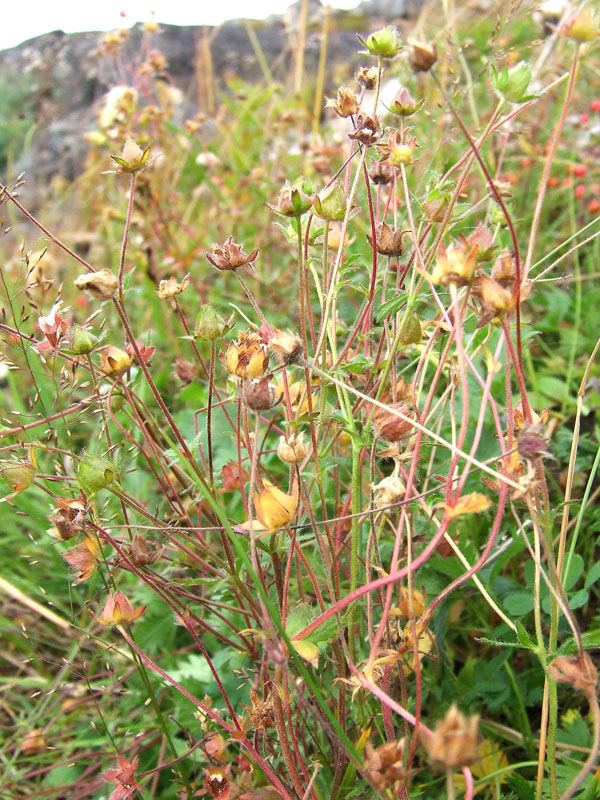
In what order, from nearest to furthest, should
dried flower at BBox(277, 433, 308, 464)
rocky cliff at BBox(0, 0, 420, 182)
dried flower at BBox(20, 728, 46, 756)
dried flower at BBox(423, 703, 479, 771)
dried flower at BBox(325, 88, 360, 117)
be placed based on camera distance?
dried flower at BBox(423, 703, 479, 771)
dried flower at BBox(277, 433, 308, 464)
dried flower at BBox(325, 88, 360, 117)
dried flower at BBox(20, 728, 46, 756)
rocky cliff at BBox(0, 0, 420, 182)

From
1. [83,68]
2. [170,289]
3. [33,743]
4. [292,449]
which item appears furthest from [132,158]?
[83,68]

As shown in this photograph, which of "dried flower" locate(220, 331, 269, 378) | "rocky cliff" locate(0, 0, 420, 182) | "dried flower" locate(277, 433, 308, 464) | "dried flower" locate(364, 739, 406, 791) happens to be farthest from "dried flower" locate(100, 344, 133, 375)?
"rocky cliff" locate(0, 0, 420, 182)

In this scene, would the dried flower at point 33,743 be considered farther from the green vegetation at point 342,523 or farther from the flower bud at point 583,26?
the flower bud at point 583,26

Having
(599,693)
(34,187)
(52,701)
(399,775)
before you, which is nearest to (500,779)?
(599,693)

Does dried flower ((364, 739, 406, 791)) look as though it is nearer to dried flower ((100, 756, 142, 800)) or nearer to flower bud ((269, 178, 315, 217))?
dried flower ((100, 756, 142, 800))

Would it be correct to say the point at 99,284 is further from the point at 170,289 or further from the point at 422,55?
the point at 422,55

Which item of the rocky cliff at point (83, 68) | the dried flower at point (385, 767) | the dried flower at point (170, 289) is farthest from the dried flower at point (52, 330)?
the rocky cliff at point (83, 68)
